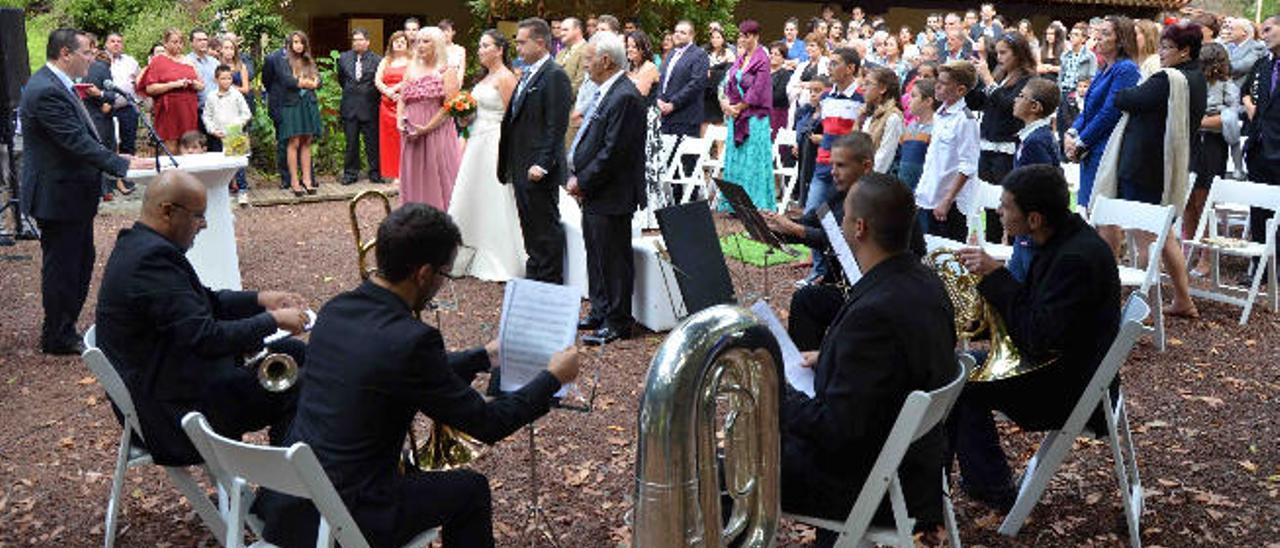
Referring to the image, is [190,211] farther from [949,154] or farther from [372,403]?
[949,154]

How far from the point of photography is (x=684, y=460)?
2.28 meters

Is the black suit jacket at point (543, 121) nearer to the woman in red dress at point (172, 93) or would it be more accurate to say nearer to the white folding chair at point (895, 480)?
the white folding chair at point (895, 480)

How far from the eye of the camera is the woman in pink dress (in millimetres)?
9734

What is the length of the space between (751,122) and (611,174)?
15.3 ft

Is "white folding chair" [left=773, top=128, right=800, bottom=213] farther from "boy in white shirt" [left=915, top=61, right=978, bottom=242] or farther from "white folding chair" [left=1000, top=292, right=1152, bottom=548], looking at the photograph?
"white folding chair" [left=1000, top=292, right=1152, bottom=548]

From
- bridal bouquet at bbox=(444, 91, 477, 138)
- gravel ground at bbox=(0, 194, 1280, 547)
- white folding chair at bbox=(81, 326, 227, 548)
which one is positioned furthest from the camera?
bridal bouquet at bbox=(444, 91, 477, 138)

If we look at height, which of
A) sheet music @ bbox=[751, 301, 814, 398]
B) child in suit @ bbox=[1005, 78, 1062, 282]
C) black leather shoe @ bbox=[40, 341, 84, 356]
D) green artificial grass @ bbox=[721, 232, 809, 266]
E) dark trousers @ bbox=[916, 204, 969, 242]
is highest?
child in suit @ bbox=[1005, 78, 1062, 282]

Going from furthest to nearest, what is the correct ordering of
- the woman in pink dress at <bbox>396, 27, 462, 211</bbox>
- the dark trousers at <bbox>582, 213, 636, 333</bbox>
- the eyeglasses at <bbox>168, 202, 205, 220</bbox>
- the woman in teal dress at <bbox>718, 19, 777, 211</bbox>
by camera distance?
1. the woman in teal dress at <bbox>718, 19, 777, 211</bbox>
2. the woman in pink dress at <bbox>396, 27, 462, 211</bbox>
3. the dark trousers at <bbox>582, 213, 636, 333</bbox>
4. the eyeglasses at <bbox>168, 202, 205, 220</bbox>

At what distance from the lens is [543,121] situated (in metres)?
7.63

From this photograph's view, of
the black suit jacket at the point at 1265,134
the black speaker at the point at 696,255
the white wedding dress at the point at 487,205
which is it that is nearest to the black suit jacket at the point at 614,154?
the black speaker at the point at 696,255

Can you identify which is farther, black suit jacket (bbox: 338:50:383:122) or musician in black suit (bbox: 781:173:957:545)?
black suit jacket (bbox: 338:50:383:122)

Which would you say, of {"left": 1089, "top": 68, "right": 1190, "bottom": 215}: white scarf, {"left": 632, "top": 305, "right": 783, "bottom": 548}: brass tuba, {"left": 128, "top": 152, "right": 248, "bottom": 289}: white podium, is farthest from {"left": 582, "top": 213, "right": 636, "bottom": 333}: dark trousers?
{"left": 632, "top": 305, "right": 783, "bottom": 548}: brass tuba

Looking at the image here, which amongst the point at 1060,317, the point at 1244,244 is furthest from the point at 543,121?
the point at 1244,244

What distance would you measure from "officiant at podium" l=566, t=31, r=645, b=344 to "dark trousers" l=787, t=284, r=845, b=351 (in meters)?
1.76
